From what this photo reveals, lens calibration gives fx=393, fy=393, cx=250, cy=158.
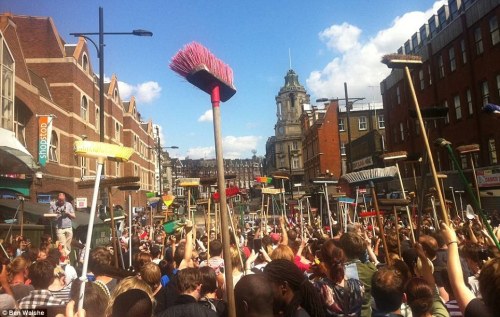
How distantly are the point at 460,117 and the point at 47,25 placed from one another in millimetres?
28341

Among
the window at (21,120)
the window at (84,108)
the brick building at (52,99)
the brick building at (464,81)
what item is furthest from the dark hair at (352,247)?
the window at (84,108)

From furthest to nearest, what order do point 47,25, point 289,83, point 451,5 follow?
point 289,83, point 451,5, point 47,25

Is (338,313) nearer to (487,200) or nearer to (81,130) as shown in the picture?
(487,200)

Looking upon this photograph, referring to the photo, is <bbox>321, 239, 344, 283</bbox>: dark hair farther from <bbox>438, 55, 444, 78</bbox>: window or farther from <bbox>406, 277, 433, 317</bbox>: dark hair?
<bbox>438, 55, 444, 78</bbox>: window

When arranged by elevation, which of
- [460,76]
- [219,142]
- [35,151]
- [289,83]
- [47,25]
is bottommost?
[219,142]

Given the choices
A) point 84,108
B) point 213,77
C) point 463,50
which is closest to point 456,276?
point 213,77

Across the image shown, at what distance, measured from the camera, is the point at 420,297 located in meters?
3.17

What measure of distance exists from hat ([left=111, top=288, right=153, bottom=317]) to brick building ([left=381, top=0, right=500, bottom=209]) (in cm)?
2017

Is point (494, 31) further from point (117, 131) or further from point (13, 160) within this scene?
point (117, 131)

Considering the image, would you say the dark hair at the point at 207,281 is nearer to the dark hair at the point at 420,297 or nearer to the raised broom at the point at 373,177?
the dark hair at the point at 420,297

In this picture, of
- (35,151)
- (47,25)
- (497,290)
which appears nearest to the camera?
(497,290)

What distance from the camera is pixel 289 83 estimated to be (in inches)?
3684

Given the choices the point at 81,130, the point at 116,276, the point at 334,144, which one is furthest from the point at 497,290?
the point at 334,144

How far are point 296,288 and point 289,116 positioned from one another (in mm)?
90272
